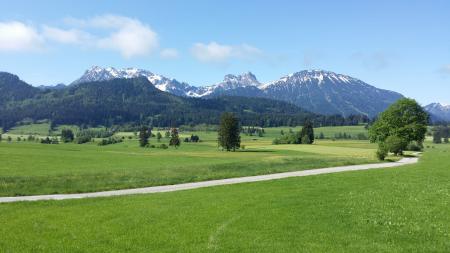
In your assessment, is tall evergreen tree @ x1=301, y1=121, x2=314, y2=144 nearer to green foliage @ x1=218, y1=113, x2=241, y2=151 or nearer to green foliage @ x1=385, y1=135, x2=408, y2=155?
green foliage @ x1=218, y1=113, x2=241, y2=151

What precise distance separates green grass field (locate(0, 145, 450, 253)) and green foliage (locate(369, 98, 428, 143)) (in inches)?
2636

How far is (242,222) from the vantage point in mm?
20672

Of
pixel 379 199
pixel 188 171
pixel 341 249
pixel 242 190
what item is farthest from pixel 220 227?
pixel 188 171

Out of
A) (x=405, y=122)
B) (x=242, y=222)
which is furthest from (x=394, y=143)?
(x=242, y=222)

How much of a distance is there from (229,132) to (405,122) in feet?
187

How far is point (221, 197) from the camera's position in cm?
2983

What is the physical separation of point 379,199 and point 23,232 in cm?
2010

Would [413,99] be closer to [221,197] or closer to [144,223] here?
[221,197]

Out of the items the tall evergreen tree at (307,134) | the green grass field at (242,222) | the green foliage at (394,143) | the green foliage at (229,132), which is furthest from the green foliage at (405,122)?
the tall evergreen tree at (307,134)

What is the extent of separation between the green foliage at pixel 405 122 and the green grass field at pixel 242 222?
67.0m

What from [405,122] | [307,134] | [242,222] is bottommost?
[242,222]

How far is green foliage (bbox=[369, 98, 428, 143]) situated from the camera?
310 ft

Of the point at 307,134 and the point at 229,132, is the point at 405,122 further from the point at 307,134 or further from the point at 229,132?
the point at 307,134

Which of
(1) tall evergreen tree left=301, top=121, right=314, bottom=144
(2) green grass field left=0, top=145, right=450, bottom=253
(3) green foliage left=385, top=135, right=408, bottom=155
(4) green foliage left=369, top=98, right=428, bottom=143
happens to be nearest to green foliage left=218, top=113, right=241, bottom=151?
(1) tall evergreen tree left=301, top=121, right=314, bottom=144
